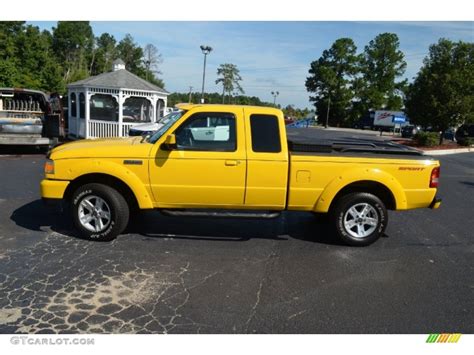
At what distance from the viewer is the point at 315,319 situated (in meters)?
3.57

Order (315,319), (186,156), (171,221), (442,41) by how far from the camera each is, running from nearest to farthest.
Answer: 1. (315,319)
2. (186,156)
3. (171,221)
4. (442,41)

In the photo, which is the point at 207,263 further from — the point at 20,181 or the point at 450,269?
the point at 20,181

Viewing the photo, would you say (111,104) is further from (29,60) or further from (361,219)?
(29,60)

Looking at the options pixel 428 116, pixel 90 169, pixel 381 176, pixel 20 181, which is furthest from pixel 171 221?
pixel 428 116

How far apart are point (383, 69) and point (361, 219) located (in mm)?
76827

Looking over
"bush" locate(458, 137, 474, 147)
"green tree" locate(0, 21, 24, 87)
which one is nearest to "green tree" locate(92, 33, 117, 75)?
"green tree" locate(0, 21, 24, 87)

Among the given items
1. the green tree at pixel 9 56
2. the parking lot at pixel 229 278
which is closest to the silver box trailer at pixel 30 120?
the parking lot at pixel 229 278

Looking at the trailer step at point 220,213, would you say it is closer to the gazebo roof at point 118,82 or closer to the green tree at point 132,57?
the gazebo roof at point 118,82

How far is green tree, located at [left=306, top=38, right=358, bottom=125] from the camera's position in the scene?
237 feet

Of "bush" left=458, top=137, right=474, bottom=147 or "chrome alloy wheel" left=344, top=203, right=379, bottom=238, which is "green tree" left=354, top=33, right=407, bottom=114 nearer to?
"bush" left=458, top=137, right=474, bottom=147

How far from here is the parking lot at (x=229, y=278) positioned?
348 cm

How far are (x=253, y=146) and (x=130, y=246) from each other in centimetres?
207

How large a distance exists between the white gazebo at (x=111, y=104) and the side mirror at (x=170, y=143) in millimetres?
12204

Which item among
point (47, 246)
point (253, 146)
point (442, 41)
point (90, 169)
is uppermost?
point (442, 41)
